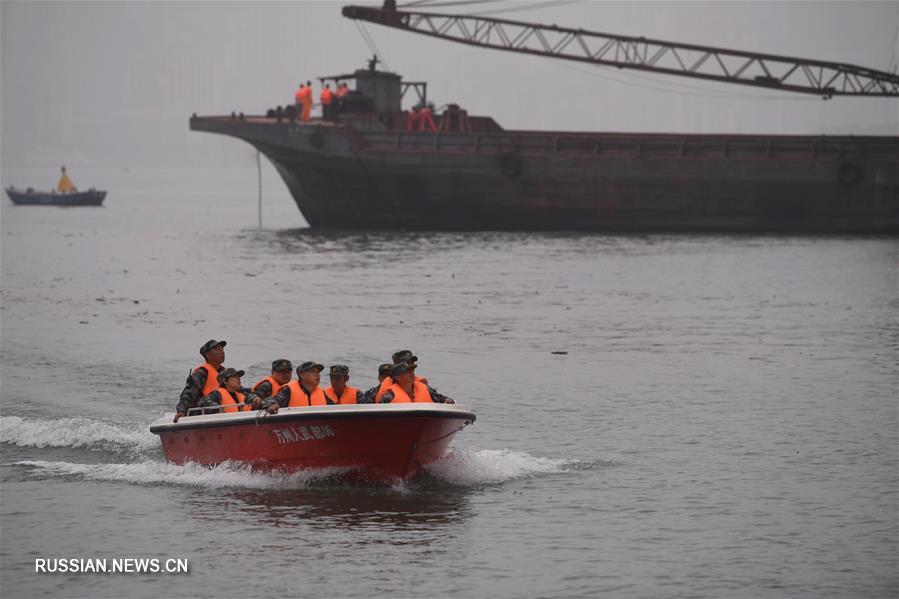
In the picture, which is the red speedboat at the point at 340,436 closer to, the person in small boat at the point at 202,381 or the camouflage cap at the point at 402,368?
the person in small boat at the point at 202,381

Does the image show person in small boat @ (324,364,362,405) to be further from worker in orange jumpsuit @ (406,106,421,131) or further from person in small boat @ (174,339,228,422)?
worker in orange jumpsuit @ (406,106,421,131)

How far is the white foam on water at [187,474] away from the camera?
1816 centimetres

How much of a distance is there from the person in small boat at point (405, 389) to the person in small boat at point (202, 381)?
8.63ft

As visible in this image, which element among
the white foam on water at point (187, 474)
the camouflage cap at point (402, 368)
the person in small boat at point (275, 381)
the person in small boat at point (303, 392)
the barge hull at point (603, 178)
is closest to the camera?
the camouflage cap at point (402, 368)

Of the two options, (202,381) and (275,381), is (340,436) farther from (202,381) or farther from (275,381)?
(202,381)

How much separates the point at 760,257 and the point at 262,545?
146 feet

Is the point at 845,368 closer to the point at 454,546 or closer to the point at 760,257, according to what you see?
the point at 454,546

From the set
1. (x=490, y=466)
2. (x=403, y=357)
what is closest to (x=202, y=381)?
(x=403, y=357)

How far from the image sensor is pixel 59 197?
128 m

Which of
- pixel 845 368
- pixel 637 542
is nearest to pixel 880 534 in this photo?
pixel 637 542

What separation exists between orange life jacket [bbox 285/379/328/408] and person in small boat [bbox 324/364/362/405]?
0.35 feet

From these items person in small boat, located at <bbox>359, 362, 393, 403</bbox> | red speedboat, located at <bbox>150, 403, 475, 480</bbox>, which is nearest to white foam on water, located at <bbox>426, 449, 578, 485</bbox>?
red speedboat, located at <bbox>150, 403, 475, 480</bbox>

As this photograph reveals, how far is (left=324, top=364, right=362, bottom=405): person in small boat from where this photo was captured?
17.9m
